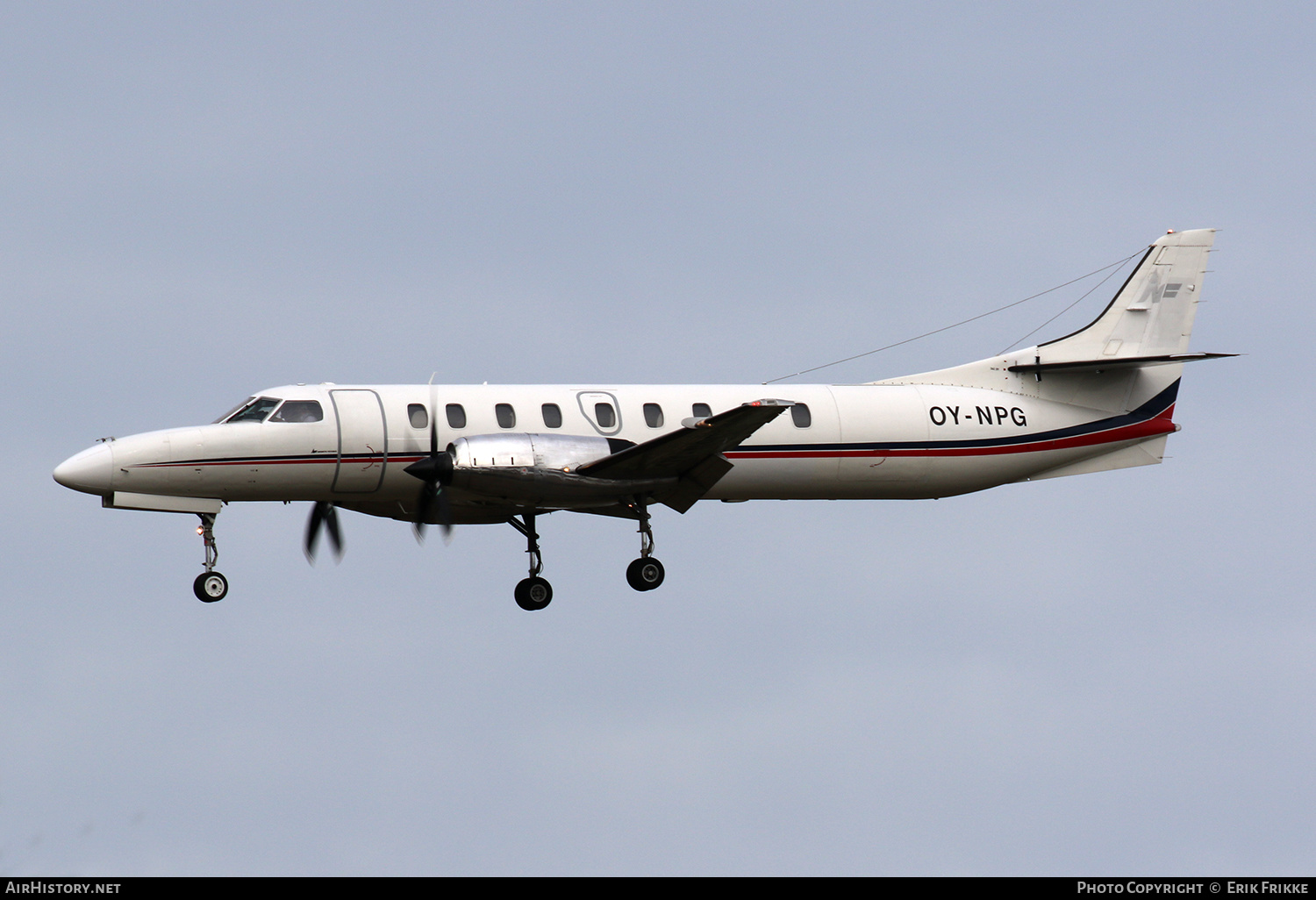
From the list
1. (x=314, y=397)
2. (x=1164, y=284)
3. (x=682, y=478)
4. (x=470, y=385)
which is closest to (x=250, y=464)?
(x=314, y=397)

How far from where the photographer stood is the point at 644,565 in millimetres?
29500

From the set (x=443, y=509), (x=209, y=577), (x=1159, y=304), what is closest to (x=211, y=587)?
(x=209, y=577)

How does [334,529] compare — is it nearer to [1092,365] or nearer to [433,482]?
[433,482]

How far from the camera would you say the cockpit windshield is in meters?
28.7

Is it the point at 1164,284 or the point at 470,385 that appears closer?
the point at 470,385

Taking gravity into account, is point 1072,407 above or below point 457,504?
above

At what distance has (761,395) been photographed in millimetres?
30938

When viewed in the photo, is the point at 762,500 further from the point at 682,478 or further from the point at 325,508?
the point at 325,508

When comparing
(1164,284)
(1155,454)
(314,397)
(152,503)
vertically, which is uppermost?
(1164,284)

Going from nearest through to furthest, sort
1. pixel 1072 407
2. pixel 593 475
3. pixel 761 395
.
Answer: pixel 593 475, pixel 761 395, pixel 1072 407

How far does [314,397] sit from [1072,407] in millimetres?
14141

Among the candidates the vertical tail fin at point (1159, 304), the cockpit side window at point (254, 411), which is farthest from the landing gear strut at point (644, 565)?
the vertical tail fin at point (1159, 304)

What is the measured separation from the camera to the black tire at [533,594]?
3053 centimetres
